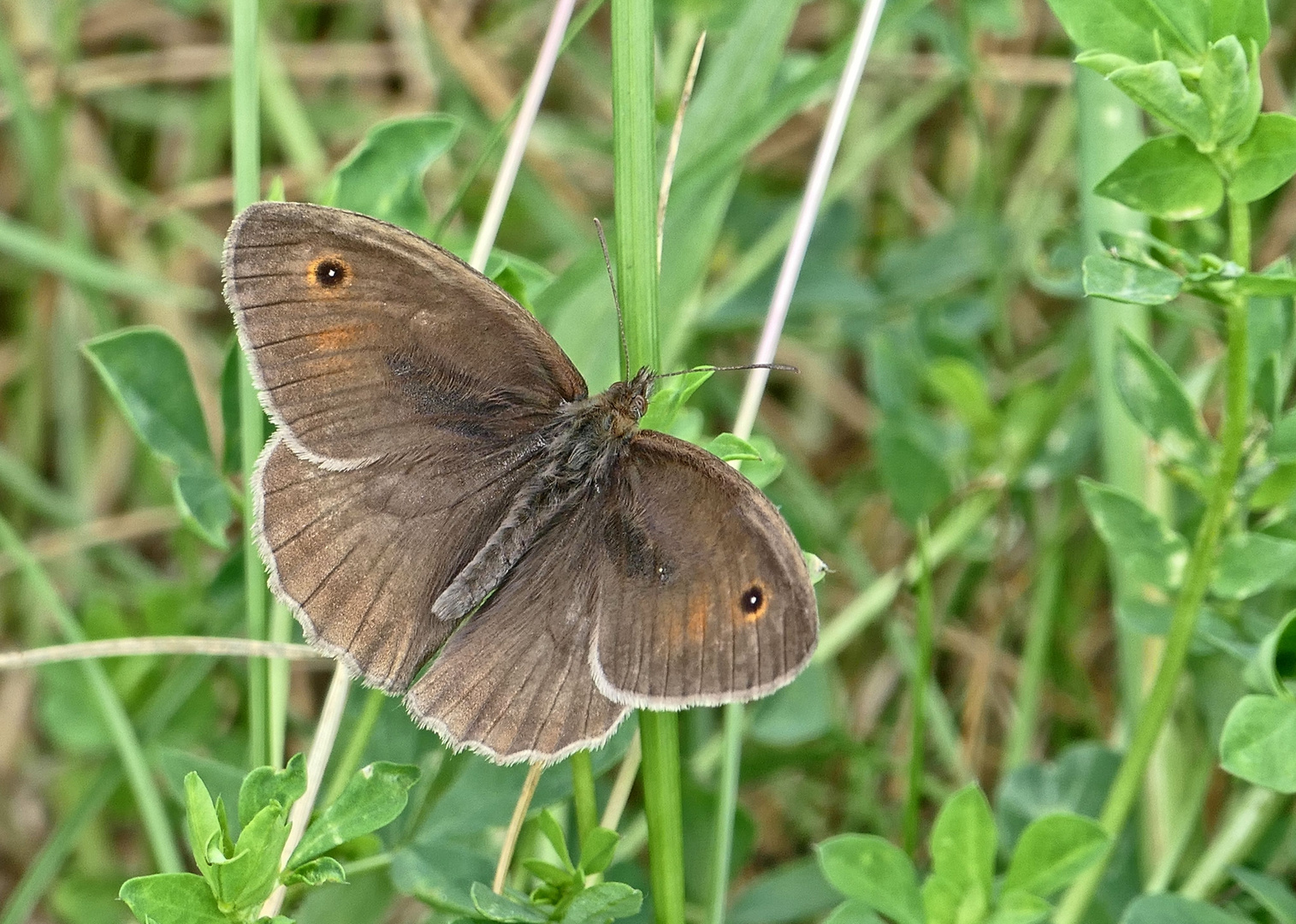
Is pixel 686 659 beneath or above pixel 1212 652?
above

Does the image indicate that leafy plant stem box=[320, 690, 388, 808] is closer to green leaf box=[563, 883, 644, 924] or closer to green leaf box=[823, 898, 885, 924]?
green leaf box=[563, 883, 644, 924]

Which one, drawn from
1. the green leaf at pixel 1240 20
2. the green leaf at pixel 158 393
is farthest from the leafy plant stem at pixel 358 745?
the green leaf at pixel 1240 20

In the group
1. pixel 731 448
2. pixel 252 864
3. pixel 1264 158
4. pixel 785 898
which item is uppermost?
pixel 1264 158

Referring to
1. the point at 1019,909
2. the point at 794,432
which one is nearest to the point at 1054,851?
the point at 1019,909

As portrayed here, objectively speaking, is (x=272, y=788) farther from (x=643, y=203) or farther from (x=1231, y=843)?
(x=1231, y=843)

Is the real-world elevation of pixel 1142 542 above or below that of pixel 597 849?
above

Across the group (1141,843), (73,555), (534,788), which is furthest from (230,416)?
(1141,843)

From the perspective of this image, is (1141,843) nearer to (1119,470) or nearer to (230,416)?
(1119,470)
